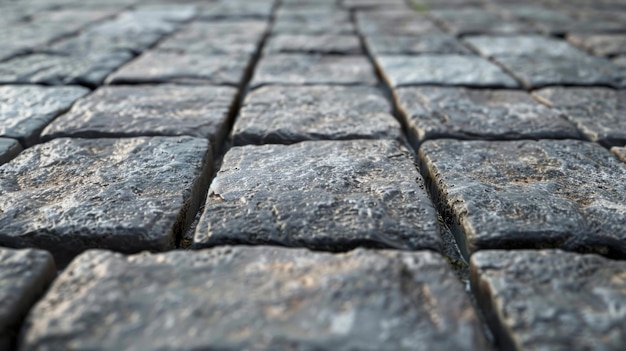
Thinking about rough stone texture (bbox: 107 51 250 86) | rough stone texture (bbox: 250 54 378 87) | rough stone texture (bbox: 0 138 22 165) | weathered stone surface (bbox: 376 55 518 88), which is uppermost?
rough stone texture (bbox: 0 138 22 165)

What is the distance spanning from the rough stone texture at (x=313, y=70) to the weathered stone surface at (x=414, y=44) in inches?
7.7

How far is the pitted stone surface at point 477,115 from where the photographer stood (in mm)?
1524

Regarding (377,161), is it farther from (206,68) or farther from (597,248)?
(206,68)

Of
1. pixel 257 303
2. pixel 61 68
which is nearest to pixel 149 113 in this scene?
pixel 61 68

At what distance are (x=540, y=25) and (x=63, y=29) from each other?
9.59 ft

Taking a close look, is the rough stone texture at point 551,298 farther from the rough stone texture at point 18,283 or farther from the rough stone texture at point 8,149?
the rough stone texture at point 8,149

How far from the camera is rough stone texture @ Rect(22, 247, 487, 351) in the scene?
737 millimetres

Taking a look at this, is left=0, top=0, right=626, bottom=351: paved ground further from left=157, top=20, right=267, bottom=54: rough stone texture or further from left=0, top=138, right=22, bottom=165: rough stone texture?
left=157, top=20, right=267, bottom=54: rough stone texture

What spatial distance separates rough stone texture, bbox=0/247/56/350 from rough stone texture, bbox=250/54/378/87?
121 cm

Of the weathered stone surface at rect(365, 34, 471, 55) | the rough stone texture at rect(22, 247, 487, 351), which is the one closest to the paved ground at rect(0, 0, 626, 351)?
the rough stone texture at rect(22, 247, 487, 351)

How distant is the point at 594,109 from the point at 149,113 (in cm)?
149

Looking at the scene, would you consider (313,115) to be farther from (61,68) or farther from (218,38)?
(218,38)

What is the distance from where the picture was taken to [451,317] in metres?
Answer: 0.79

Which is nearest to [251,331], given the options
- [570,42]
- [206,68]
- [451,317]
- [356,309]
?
[356,309]
